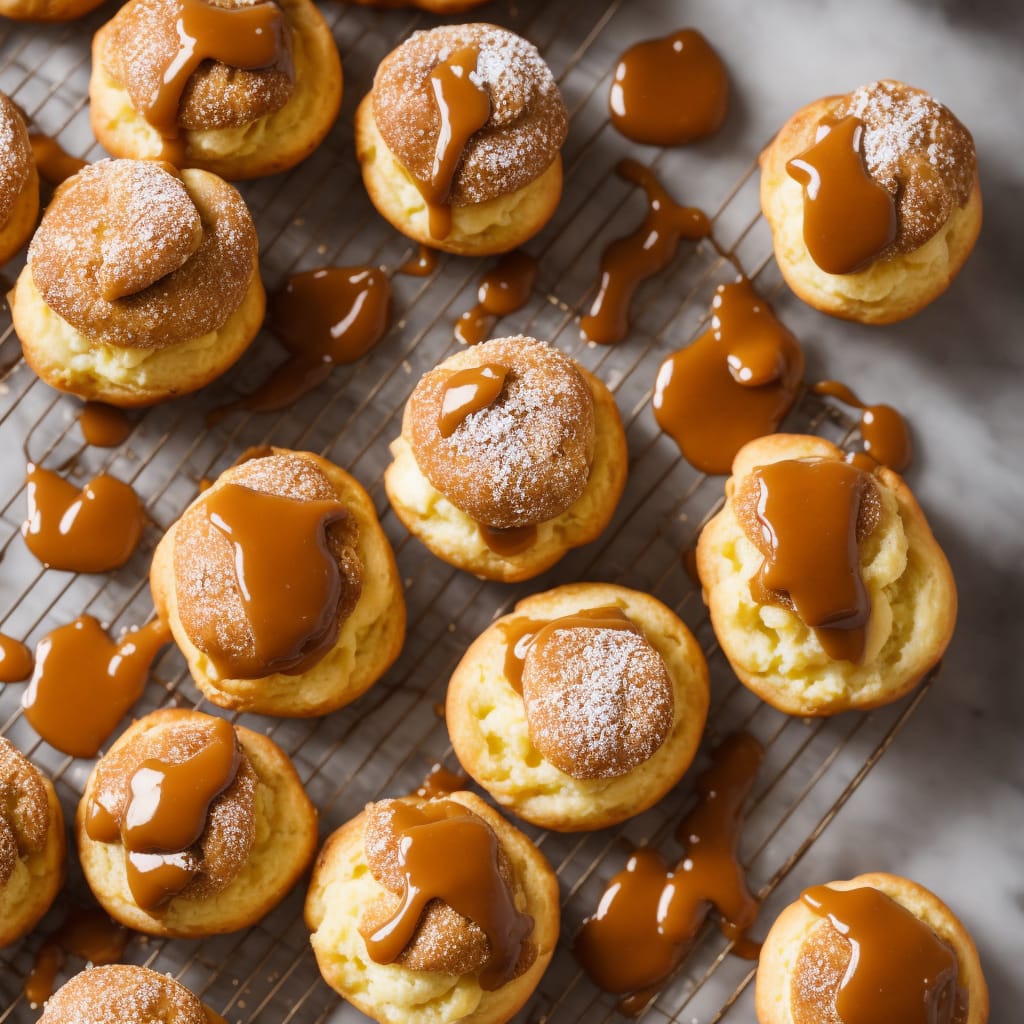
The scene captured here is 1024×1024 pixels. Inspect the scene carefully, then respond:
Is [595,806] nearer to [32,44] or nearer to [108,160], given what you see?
[108,160]

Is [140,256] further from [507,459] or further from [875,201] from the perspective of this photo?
[875,201]

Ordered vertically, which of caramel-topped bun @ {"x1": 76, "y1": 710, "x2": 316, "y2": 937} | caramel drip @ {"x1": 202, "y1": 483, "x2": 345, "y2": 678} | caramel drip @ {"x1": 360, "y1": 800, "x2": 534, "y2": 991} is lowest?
caramel-topped bun @ {"x1": 76, "y1": 710, "x2": 316, "y2": 937}

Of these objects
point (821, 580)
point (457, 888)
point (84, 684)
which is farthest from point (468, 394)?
point (84, 684)

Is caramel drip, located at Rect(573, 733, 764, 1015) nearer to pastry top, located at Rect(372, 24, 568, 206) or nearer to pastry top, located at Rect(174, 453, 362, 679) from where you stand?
pastry top, located at Rect(174, 453, 362, 679)

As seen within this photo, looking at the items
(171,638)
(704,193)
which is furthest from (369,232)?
(171,638)

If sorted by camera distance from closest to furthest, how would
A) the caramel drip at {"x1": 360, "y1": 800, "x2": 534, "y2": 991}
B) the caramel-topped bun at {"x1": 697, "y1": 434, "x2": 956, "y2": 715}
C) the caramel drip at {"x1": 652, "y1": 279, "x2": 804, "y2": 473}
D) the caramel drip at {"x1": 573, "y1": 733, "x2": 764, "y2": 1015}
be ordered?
the caramel drip at {"x1": 360, "y1": 800, "x2": 534, "y2": 991}
the caramel-topped bun at {"x1": 697, "y1": 434, "x2": 956, "y2": 715}
the caramel drip at {"x1": 573, "y1": 733, "x2": 764, "y2": 1015}
the caramel drip at {"x1": 652, "y1": 279, "x2": 804, "y2": 473}

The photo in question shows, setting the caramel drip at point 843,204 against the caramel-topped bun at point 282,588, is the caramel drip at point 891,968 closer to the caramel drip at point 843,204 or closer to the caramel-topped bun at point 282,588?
the caramel-topped bun at point 282,588

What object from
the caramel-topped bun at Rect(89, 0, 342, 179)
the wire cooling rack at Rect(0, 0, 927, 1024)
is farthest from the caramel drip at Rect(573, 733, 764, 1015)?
the caramel-topped bun at Rect(89, 0, 342, 179)
